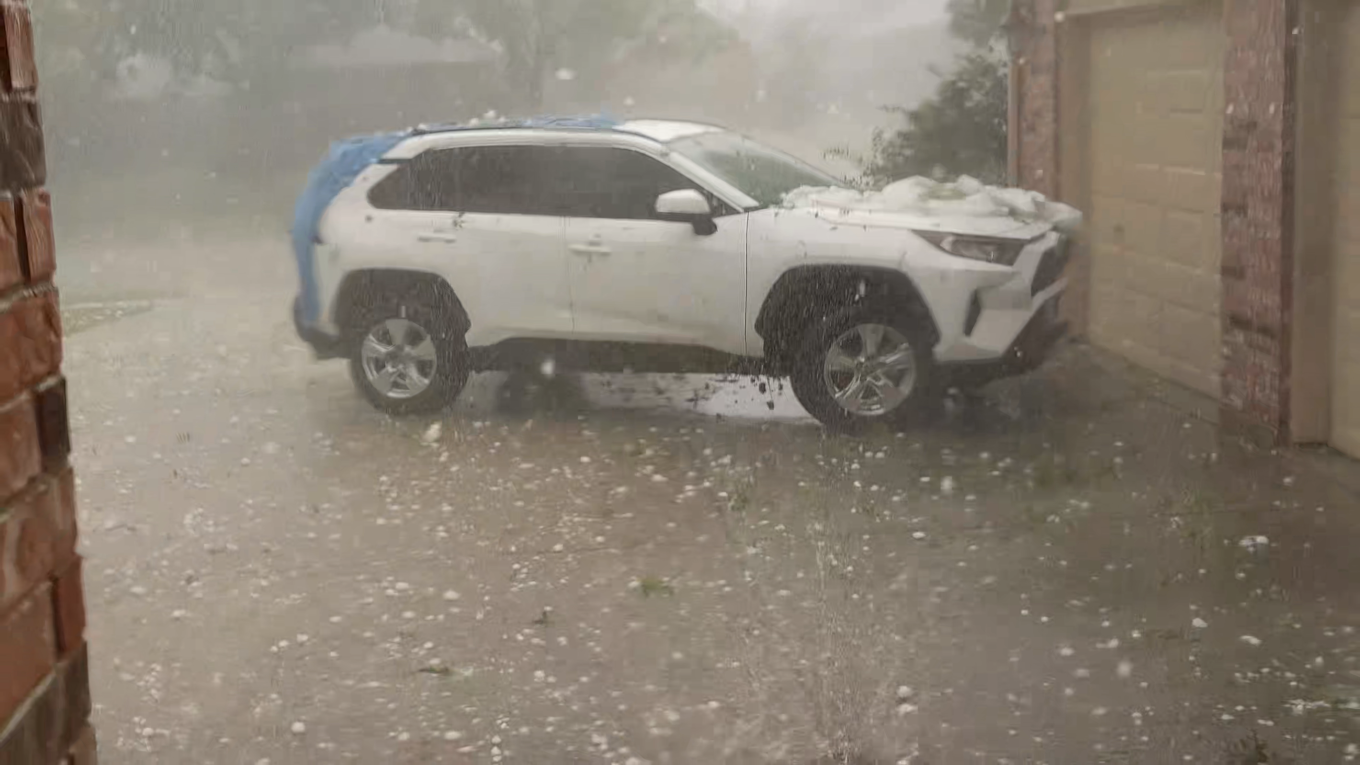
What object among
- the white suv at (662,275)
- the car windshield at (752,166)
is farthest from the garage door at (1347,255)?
the car windshield at (752,166)

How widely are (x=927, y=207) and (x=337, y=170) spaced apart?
1.93m

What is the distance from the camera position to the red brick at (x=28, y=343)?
3.72 feet

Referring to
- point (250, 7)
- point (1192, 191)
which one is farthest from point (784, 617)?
point (1192, 191)

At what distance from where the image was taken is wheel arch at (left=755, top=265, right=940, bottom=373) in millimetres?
4898

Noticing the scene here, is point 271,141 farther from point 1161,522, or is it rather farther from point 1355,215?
point 1355,215

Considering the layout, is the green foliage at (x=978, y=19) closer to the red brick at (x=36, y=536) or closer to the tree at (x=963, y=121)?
the tree at (x=963, y=121)

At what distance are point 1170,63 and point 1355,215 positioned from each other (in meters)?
1.07

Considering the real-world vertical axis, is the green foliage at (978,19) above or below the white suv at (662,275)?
above

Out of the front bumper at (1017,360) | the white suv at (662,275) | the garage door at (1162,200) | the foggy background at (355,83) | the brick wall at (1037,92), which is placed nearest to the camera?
the foggy background at (355,83)

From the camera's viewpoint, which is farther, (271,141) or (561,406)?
(561,406)

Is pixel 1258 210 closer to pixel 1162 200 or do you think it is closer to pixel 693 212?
pixel 1162 200

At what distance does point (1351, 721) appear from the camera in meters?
3.33

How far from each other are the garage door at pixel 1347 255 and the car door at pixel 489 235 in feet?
8.87

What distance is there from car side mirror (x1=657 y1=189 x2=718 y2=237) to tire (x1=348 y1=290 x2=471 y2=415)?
0.88m
